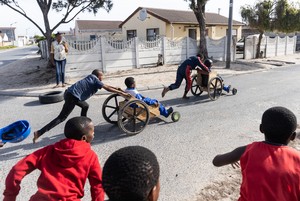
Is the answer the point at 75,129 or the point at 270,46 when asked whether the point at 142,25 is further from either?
the point at 75,129

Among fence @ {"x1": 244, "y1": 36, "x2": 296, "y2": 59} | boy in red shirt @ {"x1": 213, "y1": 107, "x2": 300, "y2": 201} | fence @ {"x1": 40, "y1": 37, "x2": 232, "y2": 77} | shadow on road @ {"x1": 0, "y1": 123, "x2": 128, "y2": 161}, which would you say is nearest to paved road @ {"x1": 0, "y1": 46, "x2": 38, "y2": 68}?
fence @ {"x1": 40, "y1": 37, "x2": 232, "y2": 77}

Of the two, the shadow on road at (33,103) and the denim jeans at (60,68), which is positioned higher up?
the denim jeans at (60,68)

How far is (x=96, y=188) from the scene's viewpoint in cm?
226

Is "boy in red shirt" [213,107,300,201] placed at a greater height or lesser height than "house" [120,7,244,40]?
lesser

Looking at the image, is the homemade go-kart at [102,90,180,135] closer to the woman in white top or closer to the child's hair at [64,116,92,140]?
the child's hair at [64,116,92,140]

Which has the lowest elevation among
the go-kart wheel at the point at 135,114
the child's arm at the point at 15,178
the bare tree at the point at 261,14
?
the go-kart wheel at the point at 135,114

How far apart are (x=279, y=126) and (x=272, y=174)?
362 millimetres

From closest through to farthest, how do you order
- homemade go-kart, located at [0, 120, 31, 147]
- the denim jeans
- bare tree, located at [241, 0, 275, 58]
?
homemade go-kart, located at [0, 120, 31, 147], the denim jeans, bare tree, located at [241, 0, 275, 58]

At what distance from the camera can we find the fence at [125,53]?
42.1ft

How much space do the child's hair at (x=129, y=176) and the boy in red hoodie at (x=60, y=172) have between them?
36.7 inches

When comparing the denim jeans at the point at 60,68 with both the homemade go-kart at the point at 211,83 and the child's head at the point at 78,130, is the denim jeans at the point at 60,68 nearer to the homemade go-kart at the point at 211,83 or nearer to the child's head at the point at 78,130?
the homemade go-kart at the point at 211,83

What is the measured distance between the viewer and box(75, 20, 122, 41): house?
1471 inches

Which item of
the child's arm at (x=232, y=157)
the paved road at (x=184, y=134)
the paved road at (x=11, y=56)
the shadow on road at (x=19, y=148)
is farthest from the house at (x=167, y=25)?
the child's arm at (x=232, y=157)

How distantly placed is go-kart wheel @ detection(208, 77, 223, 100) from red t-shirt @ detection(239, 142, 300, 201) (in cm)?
599
